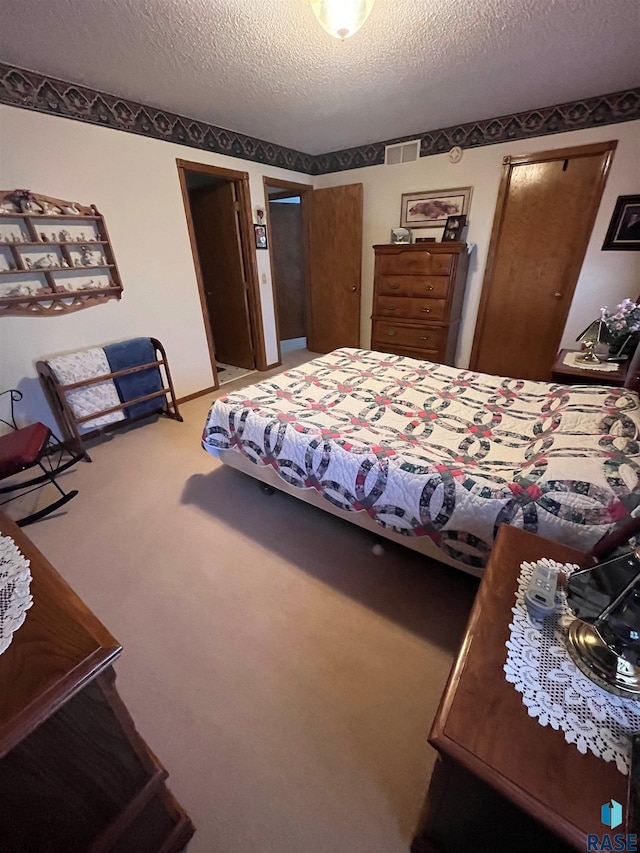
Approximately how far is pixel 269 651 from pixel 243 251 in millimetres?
3679

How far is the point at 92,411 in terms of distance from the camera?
2.63m

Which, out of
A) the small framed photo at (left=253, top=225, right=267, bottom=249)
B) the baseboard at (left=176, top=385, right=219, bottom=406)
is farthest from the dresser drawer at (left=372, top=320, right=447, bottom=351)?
the baseboard at (left=176, top=385, right=219, bottom=406)

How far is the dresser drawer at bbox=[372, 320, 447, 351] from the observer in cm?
346

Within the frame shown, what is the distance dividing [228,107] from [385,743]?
3837 mm

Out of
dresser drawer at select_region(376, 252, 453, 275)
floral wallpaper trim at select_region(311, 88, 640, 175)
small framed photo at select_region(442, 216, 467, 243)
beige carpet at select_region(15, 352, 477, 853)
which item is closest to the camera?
beige carpet at select_region(15, 352, 477, 853)

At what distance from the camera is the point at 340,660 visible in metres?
1.32

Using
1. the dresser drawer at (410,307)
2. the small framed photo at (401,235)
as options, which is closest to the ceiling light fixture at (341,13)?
the dresser drawer at (410,307)

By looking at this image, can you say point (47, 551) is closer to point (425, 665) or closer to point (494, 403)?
point (425, 665)

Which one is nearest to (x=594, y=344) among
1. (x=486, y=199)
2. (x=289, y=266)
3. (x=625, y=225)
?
(x=625, y=225)

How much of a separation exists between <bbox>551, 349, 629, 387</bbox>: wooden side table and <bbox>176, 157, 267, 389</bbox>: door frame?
3003mm

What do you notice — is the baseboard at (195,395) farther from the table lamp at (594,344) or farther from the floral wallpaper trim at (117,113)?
the table lamp at (594,344)

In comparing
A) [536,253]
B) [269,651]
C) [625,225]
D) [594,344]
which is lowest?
[269,651]

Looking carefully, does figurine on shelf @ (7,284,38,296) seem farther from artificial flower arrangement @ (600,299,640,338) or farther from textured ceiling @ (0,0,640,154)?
artificial flower arrangement @ (600,299,640,338)

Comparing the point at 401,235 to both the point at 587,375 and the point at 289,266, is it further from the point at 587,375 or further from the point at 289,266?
the point at 587,375
